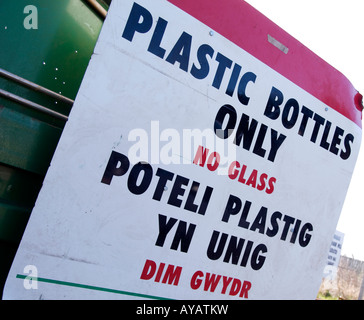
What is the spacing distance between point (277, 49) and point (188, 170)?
84 cm

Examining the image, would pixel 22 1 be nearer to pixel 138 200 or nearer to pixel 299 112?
pixel 138 200

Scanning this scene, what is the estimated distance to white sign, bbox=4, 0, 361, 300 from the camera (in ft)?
4.95

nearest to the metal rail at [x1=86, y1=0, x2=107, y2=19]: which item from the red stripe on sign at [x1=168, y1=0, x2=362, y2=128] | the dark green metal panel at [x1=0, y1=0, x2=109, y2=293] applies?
the dark green metal panel at [x1=0, y1=0, x2=109, y2=293]

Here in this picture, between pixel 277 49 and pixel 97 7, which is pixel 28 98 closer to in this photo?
pixel 97 7

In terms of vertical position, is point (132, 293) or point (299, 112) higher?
point (299, 112)

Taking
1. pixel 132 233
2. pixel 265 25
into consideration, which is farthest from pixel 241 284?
pixel 265 25

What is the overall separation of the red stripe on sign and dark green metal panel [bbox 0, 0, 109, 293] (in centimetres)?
50

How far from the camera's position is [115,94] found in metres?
1.58

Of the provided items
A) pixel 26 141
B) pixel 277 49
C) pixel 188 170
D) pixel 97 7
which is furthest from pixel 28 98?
pixel 277 49

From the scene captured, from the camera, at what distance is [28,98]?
5.08 feet

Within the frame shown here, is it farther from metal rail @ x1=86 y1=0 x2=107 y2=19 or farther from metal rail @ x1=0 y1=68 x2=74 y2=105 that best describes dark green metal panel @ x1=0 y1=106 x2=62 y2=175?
metal rail @ x1=86 y1=0 x2=107 y2=19

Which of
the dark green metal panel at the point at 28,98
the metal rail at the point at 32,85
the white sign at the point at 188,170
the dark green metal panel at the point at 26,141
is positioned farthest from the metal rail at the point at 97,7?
the dark green metal panel at the point at 26,141

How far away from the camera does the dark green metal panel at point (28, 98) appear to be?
148 centimetres
